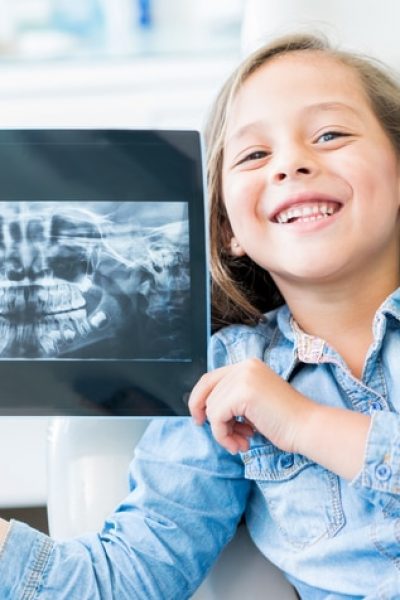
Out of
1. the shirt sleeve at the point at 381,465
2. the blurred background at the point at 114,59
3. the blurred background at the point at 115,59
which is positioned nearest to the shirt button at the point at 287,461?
the shirt sleeve at the point at 381,465

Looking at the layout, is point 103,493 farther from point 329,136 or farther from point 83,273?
point 329,136

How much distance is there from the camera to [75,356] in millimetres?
811

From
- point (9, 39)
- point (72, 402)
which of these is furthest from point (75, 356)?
point (9, 39)

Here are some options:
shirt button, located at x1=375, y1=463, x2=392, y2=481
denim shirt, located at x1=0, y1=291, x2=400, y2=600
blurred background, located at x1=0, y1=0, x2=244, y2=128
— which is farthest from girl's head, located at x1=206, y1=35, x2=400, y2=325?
blurred background, located at x1=0, y1=0, x2=244, y2=128

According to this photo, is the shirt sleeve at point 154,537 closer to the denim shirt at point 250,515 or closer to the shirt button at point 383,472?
the denim shirt at point 250,515

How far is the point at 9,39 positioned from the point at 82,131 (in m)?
1.40

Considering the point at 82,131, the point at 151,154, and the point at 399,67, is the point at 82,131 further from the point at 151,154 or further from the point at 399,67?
the point at 399,67

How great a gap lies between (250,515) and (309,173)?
14.2 inches

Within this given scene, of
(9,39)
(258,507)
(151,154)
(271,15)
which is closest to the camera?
(151,154)

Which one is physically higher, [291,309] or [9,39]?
[9,39]

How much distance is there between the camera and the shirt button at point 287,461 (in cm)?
84

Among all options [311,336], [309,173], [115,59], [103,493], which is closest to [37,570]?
[103,493]

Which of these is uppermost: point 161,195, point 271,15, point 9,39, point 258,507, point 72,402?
point 9,39

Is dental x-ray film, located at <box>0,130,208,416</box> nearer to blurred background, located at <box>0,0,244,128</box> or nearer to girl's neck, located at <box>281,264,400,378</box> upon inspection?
girl's neck, located at <box>281,264,400,378</box>
